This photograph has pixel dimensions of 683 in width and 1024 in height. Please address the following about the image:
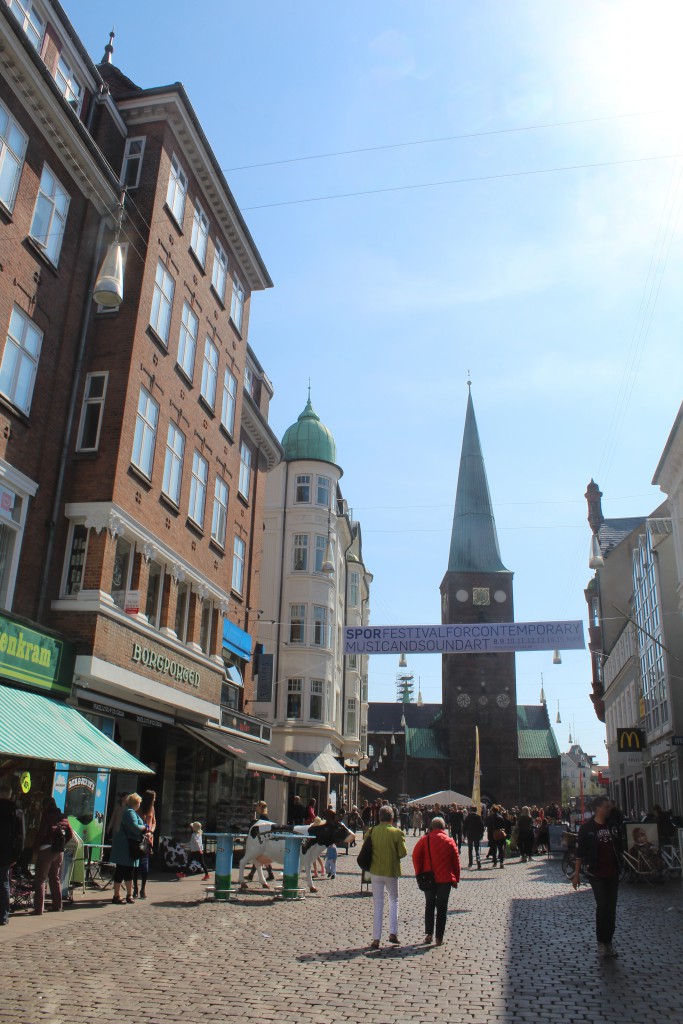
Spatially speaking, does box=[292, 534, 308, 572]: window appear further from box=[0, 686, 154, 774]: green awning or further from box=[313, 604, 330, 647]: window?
box=[0, 686, 154, 774]: green awning

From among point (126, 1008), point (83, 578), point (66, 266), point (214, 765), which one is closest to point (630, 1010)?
point (126, 1008)

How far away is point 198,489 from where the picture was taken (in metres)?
22.7

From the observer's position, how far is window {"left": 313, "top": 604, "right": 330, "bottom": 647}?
4181cm

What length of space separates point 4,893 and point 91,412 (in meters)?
10.1

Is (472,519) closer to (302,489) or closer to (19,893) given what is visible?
(302,489)

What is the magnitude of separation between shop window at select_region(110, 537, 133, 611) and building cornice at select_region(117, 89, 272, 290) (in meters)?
10.4

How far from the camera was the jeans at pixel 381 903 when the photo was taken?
10.4 meters

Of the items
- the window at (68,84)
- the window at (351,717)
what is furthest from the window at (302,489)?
the window at (68,84)

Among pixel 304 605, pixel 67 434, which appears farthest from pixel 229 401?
pixel 304 605

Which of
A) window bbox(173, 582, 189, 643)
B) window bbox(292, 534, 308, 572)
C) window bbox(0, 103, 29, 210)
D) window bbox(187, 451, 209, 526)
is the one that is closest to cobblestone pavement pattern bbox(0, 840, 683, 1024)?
window bbox(173, 582, 189, 643)

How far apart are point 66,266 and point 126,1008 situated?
14.4 m

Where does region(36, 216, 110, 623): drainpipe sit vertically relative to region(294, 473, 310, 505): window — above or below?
below

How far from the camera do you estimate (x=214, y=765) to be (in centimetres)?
2394

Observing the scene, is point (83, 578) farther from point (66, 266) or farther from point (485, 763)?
point (485, 763)
